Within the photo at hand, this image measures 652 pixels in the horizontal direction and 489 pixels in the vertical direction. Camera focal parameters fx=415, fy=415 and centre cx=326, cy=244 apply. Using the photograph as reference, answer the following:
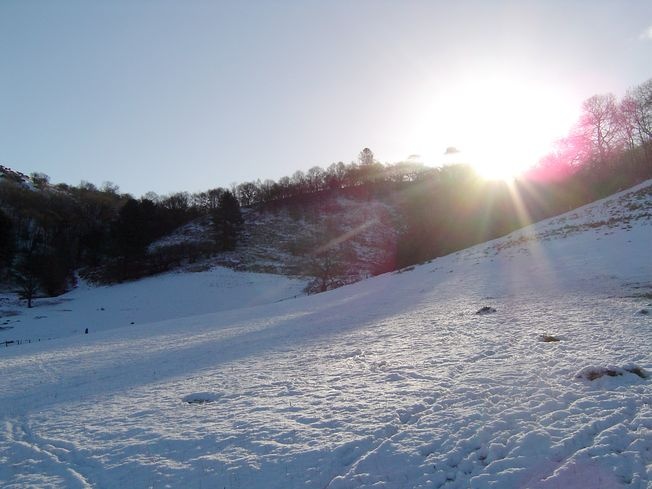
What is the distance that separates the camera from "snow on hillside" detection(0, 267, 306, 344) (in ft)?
144

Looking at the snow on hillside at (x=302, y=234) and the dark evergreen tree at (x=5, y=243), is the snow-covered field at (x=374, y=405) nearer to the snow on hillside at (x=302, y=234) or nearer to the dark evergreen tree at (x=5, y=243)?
the snow on hillside at (x=302, y=234)

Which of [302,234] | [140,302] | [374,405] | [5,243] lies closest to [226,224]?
[302,234]

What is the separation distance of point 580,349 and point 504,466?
5.34m

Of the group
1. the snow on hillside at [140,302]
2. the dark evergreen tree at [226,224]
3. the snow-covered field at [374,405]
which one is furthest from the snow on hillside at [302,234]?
the snow-covered field at [374,405]

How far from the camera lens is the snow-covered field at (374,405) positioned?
19.3 feet

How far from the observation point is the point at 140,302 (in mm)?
53594

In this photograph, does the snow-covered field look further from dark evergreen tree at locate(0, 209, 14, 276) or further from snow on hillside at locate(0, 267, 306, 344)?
dark evergreen tree at locate(0, 209, 14, 276)

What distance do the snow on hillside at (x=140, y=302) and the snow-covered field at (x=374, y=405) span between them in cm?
2999

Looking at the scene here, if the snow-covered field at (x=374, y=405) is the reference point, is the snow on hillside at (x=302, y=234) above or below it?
above

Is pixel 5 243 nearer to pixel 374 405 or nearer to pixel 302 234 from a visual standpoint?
pixel 302 234

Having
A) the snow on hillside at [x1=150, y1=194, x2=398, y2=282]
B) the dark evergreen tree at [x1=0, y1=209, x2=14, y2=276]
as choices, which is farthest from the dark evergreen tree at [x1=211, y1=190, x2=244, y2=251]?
the dark evergreen tree at [x1=0, y1=209, x2=14, y2=276]

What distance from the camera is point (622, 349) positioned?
9.10 meters

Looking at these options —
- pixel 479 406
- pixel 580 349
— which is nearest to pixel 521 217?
pixel 580 349

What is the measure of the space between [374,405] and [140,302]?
52.1 metres
